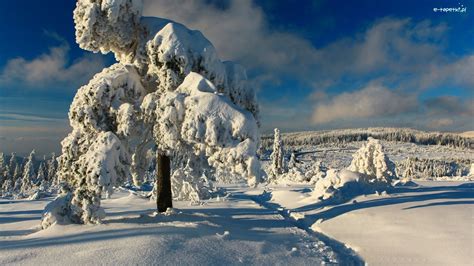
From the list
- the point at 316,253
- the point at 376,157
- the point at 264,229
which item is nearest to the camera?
the point at 316,253

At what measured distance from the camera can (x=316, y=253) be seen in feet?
28.7

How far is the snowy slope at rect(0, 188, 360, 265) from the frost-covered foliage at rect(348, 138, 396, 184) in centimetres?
1345

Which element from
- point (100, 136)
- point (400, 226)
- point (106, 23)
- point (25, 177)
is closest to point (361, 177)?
point (400, 226)

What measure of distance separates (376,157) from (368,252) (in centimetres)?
1662

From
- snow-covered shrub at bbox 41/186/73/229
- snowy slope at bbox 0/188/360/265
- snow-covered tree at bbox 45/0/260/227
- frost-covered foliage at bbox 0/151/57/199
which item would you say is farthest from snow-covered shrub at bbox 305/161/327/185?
frost-covered foliage at bbox 0/151/57/199

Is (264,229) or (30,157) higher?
(30,157)

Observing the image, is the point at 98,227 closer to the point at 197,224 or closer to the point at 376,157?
the point at 197,224

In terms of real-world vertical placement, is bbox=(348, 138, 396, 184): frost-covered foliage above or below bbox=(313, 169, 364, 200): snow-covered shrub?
above

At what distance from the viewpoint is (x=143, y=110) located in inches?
438

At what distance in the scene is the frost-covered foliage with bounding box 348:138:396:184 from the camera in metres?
22.7

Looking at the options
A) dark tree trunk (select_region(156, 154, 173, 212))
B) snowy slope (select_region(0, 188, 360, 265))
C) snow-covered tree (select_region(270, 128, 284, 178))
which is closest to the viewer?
snowy slope (select_region(0, 188, 360, 265))

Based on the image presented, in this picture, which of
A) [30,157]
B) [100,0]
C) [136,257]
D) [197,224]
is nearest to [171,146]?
[197,224]

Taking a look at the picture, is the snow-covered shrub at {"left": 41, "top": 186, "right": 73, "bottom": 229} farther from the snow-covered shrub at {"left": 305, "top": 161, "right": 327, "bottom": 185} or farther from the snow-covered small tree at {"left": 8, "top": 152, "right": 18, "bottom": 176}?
the snow-covered small tree at {"left": 8, "top": 152, "right": 18, "bottom": 176}

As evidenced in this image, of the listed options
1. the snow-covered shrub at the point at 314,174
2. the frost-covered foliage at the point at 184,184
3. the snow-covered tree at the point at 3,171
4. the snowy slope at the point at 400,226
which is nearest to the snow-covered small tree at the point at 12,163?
the snow-covered tree at the point at 3,171
